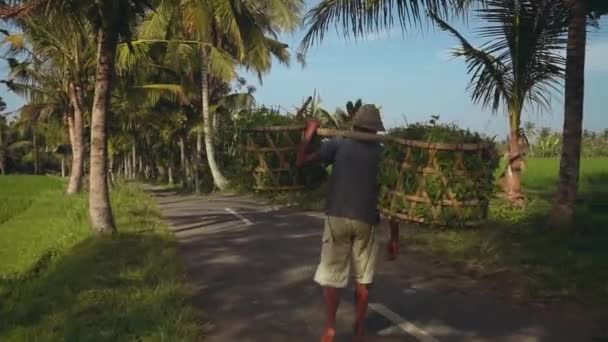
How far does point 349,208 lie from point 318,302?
6.35 feet

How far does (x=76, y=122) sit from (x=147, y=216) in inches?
319

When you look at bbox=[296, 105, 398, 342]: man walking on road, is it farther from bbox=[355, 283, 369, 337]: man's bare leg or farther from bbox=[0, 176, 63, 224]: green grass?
bbox=[0, 176, 63, 224]: green grass

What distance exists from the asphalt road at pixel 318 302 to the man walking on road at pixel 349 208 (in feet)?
1.90

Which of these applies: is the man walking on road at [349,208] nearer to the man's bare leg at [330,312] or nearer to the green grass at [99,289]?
the man's bare leg at [330,312]

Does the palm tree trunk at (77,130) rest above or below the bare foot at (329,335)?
above

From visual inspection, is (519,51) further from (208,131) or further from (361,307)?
(208,131)

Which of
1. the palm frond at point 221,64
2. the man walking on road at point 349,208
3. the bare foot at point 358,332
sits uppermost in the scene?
the palm frond at point 221,64

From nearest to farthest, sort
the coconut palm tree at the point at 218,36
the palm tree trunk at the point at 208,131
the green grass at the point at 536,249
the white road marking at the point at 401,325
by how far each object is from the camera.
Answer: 1. the white road marking at the point at 401,325
2. the green grass at the point at 536,249
3. the coconut palm tree at the point at 218,36
4. the palm tree trunk at the point at 208,131

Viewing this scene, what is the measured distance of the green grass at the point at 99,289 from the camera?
5.60m

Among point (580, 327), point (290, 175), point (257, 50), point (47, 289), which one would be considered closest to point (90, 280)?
point (47, 289)

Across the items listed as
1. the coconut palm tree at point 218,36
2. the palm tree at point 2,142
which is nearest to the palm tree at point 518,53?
the coconut palm tree at point 218,36

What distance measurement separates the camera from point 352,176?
196 inches

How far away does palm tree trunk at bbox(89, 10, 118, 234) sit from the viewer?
1079 cm

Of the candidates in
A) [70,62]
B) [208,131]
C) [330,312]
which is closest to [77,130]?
[70,62]
